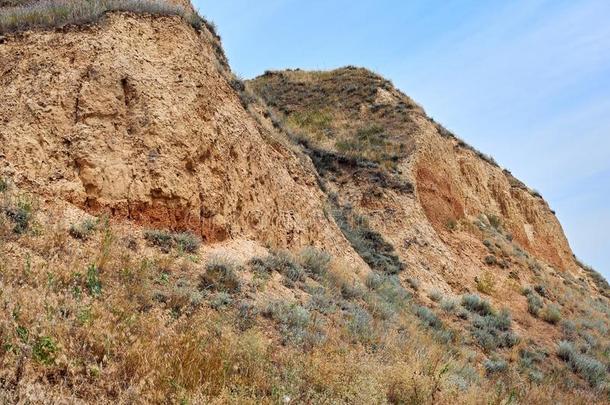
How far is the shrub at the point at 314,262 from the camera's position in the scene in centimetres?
993

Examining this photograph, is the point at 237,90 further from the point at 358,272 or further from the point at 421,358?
the point at 421,358

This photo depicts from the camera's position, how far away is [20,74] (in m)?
8.46

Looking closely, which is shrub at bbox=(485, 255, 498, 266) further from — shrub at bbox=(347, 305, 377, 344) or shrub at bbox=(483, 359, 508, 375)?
shrub at bbox=(347, 305, 377, 344)

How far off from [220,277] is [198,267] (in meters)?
0.46

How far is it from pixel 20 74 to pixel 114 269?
4580mm

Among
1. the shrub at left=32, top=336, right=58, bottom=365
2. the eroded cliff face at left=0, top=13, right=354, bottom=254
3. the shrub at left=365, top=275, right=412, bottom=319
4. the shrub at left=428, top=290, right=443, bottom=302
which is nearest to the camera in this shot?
the shrub at left=32, top=336, right=58, bottom=365

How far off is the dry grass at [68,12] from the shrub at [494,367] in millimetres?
10344

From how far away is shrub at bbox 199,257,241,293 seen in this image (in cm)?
704

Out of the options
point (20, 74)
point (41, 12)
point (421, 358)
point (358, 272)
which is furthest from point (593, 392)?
point (41, 12)

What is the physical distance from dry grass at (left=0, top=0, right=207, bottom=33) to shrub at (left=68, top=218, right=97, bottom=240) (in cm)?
456

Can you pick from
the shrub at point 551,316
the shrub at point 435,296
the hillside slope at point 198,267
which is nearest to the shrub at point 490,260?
the hillside slope at point 198,267

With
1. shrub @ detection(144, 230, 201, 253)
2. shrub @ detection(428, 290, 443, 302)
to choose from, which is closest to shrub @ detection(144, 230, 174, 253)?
shrub @ detection(144, 230, 201, 253)

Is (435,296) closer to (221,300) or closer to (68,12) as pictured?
(221,300)

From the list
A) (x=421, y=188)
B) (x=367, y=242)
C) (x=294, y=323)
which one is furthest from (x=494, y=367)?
(x=421, y=188)
